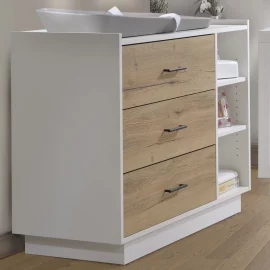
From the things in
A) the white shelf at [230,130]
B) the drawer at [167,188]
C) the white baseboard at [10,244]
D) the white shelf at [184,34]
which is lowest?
the white baseboard at [10,244]

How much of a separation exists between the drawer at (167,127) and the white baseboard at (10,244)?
0.55 meters

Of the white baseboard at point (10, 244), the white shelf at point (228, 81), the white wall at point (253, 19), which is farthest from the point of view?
the white wall at point (253, 19)

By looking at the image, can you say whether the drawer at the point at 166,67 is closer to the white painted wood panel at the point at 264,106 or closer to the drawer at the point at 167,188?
the drawer at the point at 167,188

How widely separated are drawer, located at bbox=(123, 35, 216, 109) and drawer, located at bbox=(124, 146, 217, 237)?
0.26 meters

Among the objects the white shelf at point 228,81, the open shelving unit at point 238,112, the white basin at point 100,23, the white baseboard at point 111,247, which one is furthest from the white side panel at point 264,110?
the white basin at point 100,23

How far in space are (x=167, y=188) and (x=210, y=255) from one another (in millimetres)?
296

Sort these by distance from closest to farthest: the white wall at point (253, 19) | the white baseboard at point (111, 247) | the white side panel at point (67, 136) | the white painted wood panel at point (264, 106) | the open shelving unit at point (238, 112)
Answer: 1. the white side panel at point (67, 136)
2. the white baseboard at point (111, 247)
3. the open shelving unit at point (238, 112)
4. the white painted wood panel at point (264, 106)
5. the white wall at point (253, 19)

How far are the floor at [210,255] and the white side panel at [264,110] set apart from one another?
928mm

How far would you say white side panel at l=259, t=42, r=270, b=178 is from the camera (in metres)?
4.17

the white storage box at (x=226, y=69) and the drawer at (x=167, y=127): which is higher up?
the white storage box at (x=226, y=69)

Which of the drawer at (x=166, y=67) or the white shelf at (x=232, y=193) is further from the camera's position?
the white shelf at (x=232, y=193)

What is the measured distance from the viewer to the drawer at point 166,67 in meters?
2.67

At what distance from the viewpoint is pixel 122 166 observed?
2646 mm

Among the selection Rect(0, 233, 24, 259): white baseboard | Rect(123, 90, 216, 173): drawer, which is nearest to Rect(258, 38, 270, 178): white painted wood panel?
Rect(123, 90, 216, 173): drawer
